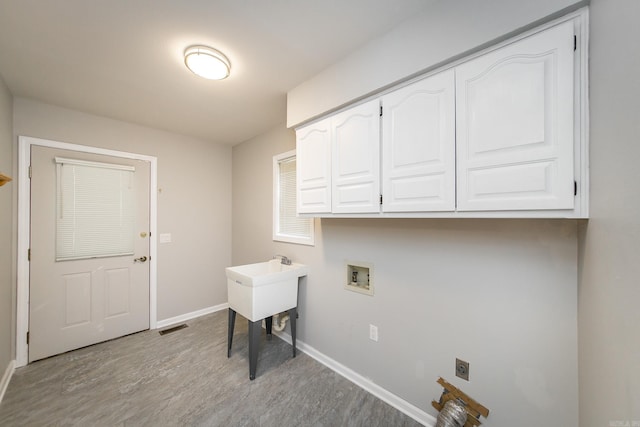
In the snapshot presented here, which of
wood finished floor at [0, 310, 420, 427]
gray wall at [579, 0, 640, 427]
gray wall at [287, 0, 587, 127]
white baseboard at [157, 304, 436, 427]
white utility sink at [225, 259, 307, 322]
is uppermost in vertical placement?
gray wall at [287, 0, 587, 127]

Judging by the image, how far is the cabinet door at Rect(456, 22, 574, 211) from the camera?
962mm

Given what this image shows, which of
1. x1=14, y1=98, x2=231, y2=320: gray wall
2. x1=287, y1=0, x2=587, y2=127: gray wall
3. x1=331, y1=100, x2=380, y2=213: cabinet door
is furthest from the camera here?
x1=14, y1=98, x2=231, y2=320: gray wall

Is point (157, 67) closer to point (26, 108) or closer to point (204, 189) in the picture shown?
point (26, 108)

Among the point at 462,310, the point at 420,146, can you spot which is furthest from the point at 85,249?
the point at 462,310

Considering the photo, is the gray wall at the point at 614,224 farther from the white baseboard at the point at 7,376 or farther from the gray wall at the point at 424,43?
the white baseboard at the point at 7,376

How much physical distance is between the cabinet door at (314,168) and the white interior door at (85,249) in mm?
2196

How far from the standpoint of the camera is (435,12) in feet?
4.21

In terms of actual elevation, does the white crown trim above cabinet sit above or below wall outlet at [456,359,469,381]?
above

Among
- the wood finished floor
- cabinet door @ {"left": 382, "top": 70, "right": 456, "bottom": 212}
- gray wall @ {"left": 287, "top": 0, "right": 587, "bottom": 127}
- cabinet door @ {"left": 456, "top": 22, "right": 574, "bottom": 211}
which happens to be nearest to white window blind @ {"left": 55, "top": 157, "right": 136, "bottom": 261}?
the wood finished floor

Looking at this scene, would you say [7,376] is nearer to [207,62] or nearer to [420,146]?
[207,62]

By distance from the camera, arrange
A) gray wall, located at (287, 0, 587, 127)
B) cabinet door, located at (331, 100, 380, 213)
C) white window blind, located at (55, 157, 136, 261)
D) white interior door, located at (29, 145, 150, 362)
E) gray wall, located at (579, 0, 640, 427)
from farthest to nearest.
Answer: white window blind, located at (55, 157, 136, 261) < white interior door, located at (29, 145, 150, 362) < cabinet door, located at (331, 100, 380, 213) < gray wall, located at (287, 0, 587, 127) < gray wall, located at (579, 0, 640, 427)

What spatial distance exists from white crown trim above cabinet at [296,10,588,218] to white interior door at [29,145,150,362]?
8.90 ft

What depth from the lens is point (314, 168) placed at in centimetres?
195

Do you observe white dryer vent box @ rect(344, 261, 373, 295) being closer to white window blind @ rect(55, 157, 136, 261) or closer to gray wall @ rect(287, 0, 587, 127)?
gray wall @ rect(287, 0, 587, 127)
